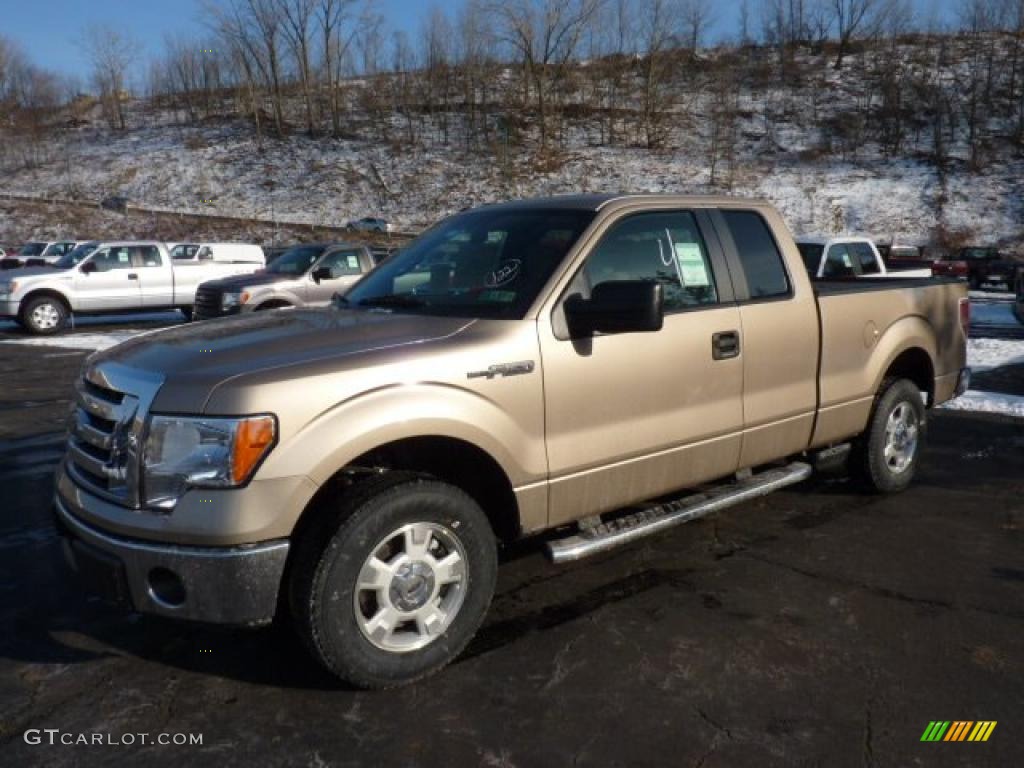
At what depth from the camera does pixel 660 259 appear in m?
4.24

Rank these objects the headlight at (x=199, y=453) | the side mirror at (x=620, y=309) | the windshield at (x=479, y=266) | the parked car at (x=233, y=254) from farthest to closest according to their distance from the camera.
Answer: the parked car at (x=233, y=254), the windshield at (x=479, y=266), the side mirror at (x=620, y=309), the headlight at (x=199, y=453)

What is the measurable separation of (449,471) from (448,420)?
0.43 m

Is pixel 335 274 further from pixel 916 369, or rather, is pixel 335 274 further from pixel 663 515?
pixel 663 515

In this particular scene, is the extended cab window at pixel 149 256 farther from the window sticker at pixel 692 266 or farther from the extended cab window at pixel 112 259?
the window sticker at pixel 692 266

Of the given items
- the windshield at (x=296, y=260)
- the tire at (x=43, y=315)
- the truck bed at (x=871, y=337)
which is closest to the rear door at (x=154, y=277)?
the tire at (x=43, y=315)

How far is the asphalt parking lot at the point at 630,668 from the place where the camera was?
9.58 feet

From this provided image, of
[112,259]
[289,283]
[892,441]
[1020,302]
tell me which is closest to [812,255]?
[1020,302]

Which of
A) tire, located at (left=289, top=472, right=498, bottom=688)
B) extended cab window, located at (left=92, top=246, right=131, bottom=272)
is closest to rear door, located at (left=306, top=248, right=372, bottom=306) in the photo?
extended cab window, located at (left=92, top=246, right=131, bottom=272)

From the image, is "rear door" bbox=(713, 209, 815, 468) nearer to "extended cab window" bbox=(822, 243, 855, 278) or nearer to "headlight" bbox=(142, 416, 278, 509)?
"headlight" bbox=(142, 416, 278, 509)

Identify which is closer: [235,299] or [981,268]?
[235,299]

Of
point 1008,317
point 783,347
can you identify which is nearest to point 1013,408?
point 783,347

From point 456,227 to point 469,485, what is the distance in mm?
1483

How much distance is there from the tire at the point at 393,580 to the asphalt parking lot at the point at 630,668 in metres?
0.16

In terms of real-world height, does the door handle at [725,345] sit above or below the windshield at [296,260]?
below
